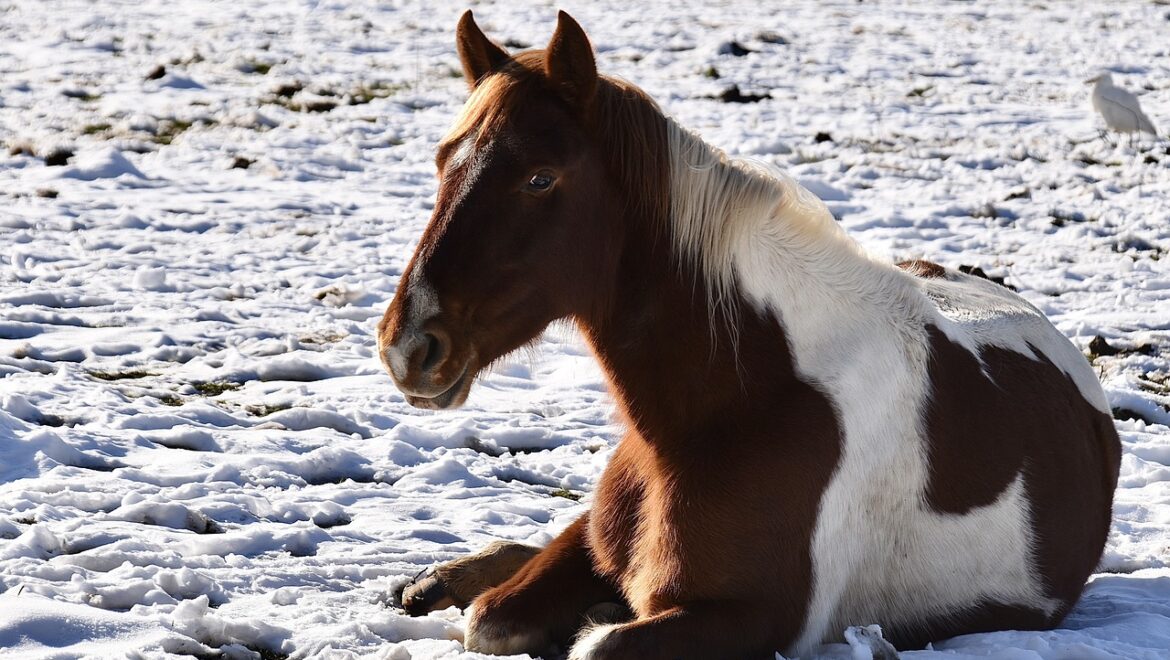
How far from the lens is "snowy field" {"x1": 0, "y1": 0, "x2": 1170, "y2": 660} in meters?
3.71

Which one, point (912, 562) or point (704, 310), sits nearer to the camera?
point (704, 310)

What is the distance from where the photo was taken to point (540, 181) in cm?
305

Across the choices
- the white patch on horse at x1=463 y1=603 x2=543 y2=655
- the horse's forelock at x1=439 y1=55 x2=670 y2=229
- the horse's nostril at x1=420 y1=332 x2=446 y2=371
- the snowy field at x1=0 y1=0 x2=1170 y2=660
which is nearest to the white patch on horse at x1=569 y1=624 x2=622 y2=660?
the white patch on horse at x1=463 y1=603 x2=543 y2=655

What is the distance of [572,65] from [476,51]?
→ 15.1 inches

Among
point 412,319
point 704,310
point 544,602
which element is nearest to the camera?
point 412,319

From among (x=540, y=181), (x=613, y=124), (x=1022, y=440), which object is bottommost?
(x=1022, y=440)

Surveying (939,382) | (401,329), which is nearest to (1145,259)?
(939,382)

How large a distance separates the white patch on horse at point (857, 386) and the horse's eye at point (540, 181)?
1.12ft

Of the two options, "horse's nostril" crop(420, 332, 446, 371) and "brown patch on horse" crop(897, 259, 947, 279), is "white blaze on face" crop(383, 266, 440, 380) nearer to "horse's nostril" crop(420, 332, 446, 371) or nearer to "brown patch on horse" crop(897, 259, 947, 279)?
"horse's nostril" crop(420, 332, 446, 371)

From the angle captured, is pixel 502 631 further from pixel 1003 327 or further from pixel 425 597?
pixel 1003 327

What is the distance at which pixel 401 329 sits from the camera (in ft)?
9.73

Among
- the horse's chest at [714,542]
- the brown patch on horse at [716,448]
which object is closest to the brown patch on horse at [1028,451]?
the brown patch on horse at [716,448]

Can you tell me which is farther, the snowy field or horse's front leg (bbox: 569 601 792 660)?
the snowy field

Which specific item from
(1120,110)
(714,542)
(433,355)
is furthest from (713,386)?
(1120,110)
